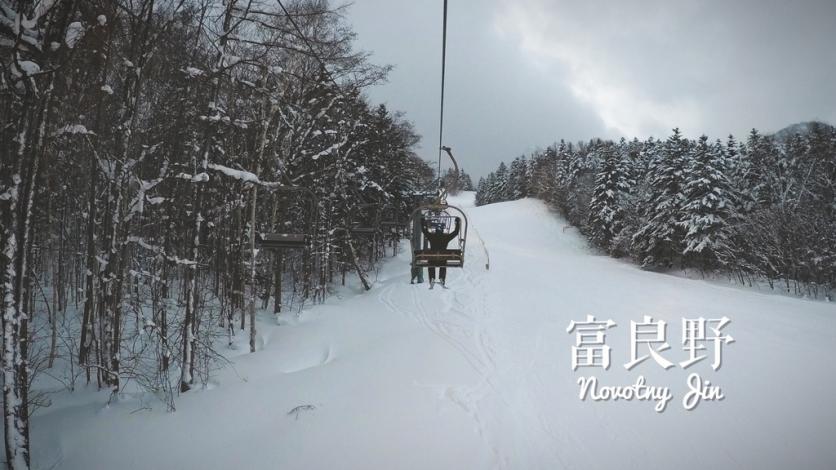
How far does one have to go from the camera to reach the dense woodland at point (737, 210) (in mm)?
20859

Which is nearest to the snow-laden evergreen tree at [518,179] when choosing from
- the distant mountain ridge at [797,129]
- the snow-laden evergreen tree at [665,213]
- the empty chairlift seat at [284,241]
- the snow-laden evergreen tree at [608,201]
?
the snow-laden evergreen tree at [608,201]

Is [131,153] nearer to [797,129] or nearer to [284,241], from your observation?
[284,241]

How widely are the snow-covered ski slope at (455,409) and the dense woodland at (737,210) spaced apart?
11136 mm

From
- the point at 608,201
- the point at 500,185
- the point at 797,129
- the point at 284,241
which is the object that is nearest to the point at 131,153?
the point at 284,241

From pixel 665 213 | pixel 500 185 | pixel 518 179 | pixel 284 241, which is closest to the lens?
pixel 284 241

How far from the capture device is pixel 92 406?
6555mm

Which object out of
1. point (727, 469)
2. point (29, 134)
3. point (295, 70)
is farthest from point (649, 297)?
point (29, 134)

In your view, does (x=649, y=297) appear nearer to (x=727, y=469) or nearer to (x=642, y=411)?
(x=642, y=411)

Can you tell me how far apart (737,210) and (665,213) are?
4.18 m

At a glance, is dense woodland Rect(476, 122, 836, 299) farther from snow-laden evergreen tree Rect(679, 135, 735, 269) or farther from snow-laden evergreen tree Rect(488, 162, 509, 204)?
snow-laden evergreen tree Rect(488, 162, 509, 204)

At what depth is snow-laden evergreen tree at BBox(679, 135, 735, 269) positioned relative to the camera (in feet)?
78.9

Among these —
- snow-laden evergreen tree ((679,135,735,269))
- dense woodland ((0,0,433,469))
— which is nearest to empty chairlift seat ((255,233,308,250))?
dense woodland ((0,0,433,469))

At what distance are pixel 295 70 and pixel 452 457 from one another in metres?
10.3

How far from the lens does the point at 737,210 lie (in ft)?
83.0
